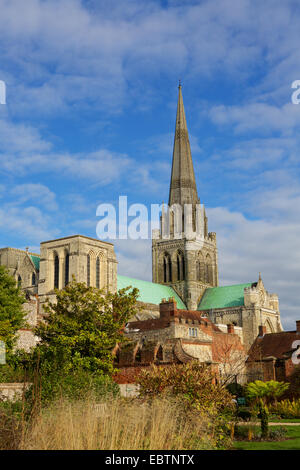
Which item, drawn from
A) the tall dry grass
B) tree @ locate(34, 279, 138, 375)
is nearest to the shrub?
tree @ locate(34, 279, 138, 375)

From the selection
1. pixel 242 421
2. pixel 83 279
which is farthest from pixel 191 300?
pixel 242 421

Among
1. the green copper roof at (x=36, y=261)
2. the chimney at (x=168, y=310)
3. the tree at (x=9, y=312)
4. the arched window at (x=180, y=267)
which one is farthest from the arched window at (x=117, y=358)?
the arched window at (x=180, y=267)

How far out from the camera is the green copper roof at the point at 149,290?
288 feet

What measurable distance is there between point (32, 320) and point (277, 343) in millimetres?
19263

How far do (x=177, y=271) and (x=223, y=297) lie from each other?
11607mm

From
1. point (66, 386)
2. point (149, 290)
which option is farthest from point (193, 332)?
point (149, 290)

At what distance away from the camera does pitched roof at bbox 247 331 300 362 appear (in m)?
42.5

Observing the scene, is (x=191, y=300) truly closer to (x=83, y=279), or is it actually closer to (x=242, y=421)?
(x=83, y=279)

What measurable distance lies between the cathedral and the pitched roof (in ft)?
25.1

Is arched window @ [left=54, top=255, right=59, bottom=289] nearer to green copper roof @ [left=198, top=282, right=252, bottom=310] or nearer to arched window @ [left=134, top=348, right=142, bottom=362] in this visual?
green copper roof @ [left=198, top=282, right=252, bottom=310]

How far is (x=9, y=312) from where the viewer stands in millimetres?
35094

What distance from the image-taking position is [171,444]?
1103 centimetres

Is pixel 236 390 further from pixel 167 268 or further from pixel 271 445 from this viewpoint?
pixel 167 268

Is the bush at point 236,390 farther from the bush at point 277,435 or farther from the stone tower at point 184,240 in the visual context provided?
the stone tower at point 184,240
